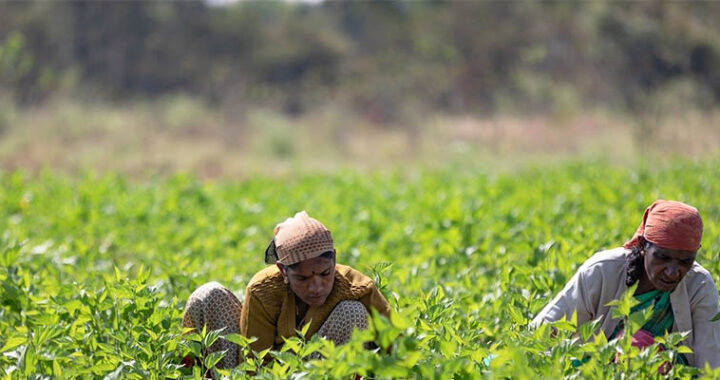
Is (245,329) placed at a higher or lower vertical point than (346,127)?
higher

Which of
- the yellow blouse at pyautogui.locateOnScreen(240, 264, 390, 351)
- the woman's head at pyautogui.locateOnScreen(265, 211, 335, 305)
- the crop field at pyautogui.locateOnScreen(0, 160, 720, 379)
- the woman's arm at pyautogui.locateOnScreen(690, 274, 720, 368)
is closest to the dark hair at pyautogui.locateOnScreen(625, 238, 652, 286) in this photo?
the woman's arm at pyautogui.locateOnScreen(690, 274, 720, 368)

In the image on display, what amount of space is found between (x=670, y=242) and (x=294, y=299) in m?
1.56

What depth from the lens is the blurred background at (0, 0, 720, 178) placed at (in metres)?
19.7

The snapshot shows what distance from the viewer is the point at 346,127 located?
25.3m

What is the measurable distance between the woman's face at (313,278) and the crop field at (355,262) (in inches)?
9.6

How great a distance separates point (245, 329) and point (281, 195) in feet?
24.5

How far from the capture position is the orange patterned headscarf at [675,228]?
349 cm

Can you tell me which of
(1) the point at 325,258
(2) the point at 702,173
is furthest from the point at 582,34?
(1) the point at 325,258

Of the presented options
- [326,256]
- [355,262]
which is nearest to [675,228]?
[326,256]

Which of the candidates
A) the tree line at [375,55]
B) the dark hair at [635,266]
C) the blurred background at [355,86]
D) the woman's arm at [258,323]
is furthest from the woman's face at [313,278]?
the tree line at [375,55]

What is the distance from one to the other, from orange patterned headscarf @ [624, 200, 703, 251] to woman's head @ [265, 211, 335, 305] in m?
1.31

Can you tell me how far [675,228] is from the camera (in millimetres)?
3486

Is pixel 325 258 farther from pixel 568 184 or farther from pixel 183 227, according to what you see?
pixel 568 184

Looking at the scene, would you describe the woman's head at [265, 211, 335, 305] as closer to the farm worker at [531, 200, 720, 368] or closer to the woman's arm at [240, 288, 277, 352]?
the woman's arm at [240, 288, 277, 352]
